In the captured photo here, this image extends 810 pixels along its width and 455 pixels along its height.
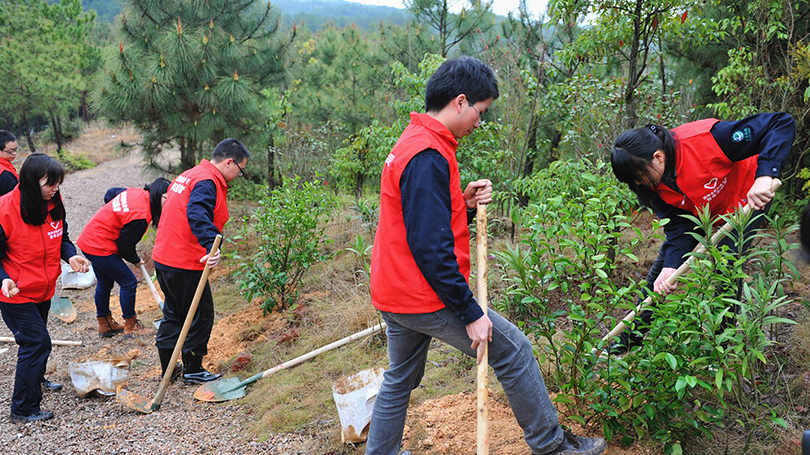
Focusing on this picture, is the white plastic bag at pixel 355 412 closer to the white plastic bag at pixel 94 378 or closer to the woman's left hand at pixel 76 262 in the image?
the white plastic bag at pixel 94 378

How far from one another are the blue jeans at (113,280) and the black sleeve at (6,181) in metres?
1.13

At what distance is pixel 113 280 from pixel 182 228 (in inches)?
83.3

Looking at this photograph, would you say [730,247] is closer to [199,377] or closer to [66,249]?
[199,377]

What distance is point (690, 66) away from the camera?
739 centimetres

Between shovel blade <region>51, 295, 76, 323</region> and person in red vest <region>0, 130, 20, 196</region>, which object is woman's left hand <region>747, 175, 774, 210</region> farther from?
shovel blade <region>51, 295, 76, 323</region>

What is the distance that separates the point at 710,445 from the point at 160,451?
10.0 ft

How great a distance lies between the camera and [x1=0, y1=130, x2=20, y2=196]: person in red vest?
5.64 metres

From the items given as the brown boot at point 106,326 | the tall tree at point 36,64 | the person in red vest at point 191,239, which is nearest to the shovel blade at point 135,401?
the person in red vest at point 191,239

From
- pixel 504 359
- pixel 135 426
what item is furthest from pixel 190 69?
pixel 504 359

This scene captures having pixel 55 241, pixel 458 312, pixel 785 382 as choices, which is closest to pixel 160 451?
pixel 55 241

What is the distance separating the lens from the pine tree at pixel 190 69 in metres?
8.48

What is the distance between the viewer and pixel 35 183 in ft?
12.4

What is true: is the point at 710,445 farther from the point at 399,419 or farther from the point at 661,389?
the point at 399,419

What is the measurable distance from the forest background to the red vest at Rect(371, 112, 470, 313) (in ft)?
1.55
